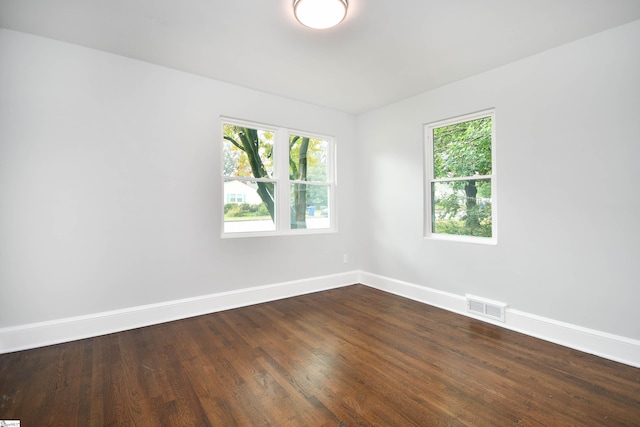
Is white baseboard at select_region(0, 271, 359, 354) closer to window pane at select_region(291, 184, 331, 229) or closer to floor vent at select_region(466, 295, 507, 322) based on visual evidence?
window pane at select_region(291, 184, 331, 229)

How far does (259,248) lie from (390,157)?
2.29m

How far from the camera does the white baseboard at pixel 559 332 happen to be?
8.14 feet

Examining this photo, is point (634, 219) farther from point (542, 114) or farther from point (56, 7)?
point (56, 7)

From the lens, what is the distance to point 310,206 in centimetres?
463

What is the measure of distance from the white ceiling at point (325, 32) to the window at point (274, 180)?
83cm

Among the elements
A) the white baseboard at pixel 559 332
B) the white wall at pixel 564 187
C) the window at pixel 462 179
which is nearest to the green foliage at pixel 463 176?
the window at pixel 462 179

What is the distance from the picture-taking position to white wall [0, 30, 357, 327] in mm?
2688

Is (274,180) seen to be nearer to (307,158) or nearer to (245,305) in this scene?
(307,158)

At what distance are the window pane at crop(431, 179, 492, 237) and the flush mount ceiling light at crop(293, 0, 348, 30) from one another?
2395 mm

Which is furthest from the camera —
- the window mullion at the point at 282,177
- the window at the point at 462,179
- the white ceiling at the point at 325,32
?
the window mullion at the point at 282,177

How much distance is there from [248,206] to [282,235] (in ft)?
2.06

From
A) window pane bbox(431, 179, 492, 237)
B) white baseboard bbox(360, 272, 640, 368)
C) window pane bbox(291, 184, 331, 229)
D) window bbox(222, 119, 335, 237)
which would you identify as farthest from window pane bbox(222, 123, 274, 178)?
white baseboard bbox(360, 272, 640, 368)

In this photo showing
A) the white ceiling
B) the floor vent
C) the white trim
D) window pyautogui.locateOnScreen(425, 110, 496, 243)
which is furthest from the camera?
window pyautogui.locateOnScreen(425, 110, 496, 243)

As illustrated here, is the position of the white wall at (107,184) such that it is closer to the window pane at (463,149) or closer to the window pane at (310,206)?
the window pane at (310,206)
